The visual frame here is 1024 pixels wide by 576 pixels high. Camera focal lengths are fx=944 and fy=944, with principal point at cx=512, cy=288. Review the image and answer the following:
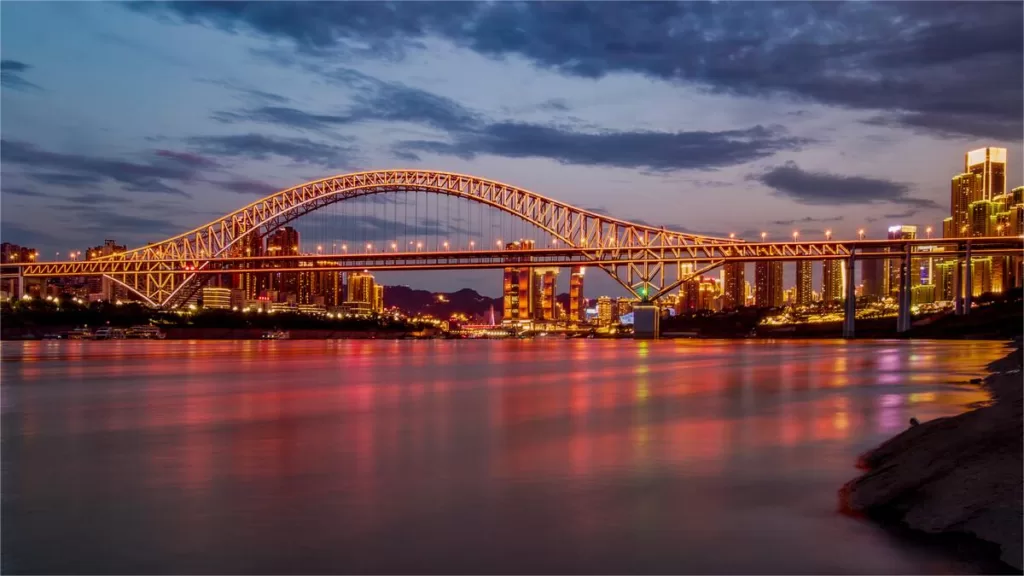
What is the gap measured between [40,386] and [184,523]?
18.9 meters

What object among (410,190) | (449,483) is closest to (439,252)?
(410,190)

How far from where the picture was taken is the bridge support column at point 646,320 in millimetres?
95181

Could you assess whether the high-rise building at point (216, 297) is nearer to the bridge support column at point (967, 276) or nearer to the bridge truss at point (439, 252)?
the bridge truss at point (439, 252)

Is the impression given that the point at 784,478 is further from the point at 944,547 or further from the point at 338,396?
the point at 338,396

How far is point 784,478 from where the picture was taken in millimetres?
9742

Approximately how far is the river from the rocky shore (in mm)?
315

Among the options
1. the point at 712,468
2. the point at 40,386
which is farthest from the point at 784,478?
the point at 40,386

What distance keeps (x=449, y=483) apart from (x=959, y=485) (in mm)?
4729

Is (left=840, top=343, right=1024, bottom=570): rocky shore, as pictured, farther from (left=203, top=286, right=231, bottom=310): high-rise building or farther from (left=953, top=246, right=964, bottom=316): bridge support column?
(left=203, top=286, right=231, bottom=310): high-rise building

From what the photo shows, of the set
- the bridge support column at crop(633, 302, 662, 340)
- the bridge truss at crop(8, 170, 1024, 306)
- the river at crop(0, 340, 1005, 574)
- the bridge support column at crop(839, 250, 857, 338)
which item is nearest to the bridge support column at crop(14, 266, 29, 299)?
the bridge truss at crop(8, 170, 1024, 306)

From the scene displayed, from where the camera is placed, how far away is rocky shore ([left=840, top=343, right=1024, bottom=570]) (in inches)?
263

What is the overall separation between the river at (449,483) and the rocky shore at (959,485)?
0.32 meters

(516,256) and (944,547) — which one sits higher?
(516,256)

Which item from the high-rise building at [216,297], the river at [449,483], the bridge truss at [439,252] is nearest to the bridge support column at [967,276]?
the bridge truss at [439,252]
